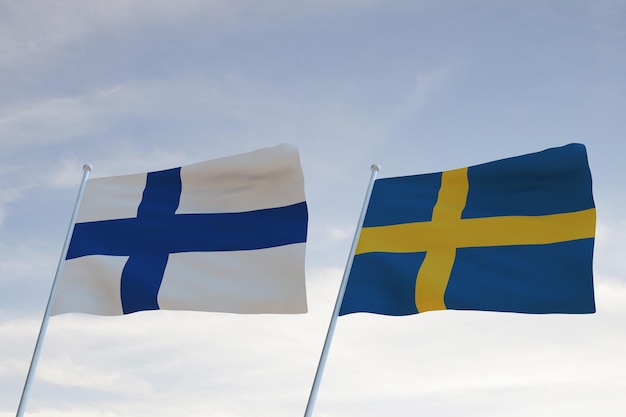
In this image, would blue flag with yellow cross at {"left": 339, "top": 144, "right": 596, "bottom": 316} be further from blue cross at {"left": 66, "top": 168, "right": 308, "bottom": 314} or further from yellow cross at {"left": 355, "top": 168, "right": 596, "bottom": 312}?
blue cross at {"left": 66, "top": 168, "right": 308, "bottom": 314}

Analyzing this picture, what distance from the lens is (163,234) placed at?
1073 centimetres

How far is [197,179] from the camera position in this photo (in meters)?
10.9

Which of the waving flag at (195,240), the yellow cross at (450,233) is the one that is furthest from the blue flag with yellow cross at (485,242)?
the waving flag at (195,240)

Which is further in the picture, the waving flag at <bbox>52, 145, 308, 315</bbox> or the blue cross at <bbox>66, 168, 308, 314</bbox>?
the blue cross at <bbox>66, 168, 308, 314</bbox>

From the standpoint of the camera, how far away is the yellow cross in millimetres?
9336

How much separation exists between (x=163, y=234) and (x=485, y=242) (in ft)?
12.4

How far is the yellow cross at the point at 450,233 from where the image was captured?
30.6 feet

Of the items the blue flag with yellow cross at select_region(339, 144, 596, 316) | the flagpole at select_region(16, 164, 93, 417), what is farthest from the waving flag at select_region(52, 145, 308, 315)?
the blue flag with yellow cross at select_region(339, 144, 596, 316)

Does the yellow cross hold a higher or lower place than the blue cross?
lower

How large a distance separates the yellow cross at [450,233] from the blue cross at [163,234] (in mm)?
1021

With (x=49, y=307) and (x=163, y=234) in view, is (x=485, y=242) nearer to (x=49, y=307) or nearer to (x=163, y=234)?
(x=163, y=234)

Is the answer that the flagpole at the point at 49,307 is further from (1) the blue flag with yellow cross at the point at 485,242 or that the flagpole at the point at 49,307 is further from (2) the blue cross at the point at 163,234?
(1) the blue flag with yellow cross at the point at 485,242

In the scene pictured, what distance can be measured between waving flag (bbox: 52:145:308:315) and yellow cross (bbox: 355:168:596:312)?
39.1 inches

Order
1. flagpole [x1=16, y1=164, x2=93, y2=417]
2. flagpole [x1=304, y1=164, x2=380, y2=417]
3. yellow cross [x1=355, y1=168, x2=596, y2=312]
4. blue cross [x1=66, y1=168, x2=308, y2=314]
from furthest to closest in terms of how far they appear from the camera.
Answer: blue cross [x1=66, y1=168, x2=308, y2=314]
yellow cross [x1=355, y1=168, x2=596, y2=312]
flagpole [x1=16, y1=164, x2=93, y2=417]
flagpole [x1=304, y1=164, x2=380, y2=417]
